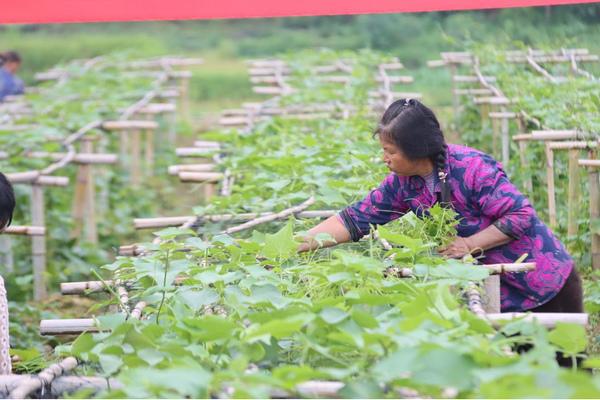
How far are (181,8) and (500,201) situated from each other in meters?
2.15

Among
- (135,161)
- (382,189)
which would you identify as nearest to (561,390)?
(382,189)

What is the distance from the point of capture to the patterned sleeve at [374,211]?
13.9ft

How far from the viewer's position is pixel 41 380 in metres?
2.86

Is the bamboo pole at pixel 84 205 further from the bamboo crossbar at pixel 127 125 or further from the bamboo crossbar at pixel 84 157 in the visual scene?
the bamboo crossbar at pixel 84 157

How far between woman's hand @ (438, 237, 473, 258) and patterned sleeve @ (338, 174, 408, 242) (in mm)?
360

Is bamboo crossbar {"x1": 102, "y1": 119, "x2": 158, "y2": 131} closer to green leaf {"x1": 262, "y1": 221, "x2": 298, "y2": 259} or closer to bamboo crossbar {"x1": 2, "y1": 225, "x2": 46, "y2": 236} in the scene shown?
bamboo crossbar {"x1": 2, "y1": 225, "x2": 46, "y2": 236}

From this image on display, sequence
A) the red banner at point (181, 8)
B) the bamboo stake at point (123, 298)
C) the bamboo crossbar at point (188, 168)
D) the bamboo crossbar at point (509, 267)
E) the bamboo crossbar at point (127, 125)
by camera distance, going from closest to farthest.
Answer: the bamboo stake at point (123, 298)
the bamboo crossbar at point (509, 267)
the red banner at point (181, 8)
the bamboo crossbar at point (188, 168)
the bamboo crossbar at point (127, 125)

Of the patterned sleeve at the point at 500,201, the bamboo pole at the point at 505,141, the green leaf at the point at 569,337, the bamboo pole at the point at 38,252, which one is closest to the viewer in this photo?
the green leaf at the point at 569,337

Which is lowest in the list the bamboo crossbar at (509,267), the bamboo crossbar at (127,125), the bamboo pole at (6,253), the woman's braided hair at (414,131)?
the bamboo pole at (6,253)

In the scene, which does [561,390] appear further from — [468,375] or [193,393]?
[193,393]

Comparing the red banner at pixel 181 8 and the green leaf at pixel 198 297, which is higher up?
the red banner at pixel 181 8

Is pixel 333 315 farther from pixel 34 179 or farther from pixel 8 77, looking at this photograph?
pixel 8 77

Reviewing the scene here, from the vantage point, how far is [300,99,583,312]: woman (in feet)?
12.8

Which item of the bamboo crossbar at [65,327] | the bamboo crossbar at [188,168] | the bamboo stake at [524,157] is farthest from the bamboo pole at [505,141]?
the bamboo crossbar at [65,327]
